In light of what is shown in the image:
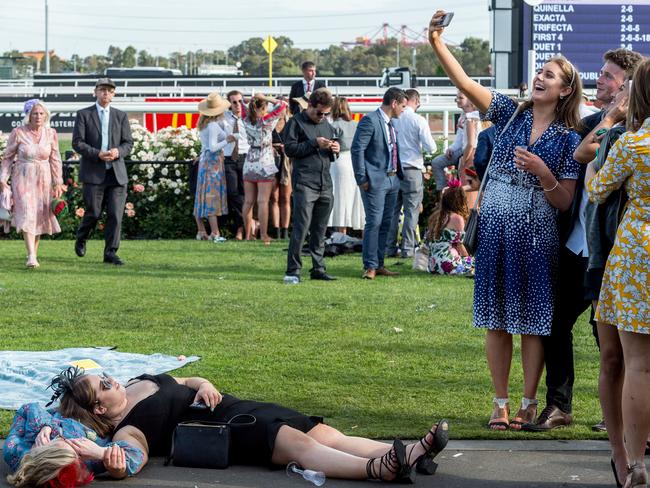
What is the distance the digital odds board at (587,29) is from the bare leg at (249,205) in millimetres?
5381

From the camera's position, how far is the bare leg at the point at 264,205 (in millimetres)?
16047

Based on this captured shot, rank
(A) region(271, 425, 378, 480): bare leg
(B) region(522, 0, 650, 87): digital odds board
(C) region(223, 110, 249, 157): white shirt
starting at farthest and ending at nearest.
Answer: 1. (B) region(522, 0, 650, 87): digital odds board
2. (C) region(223, 110, 249, 157): white shirt
3. (A) region(271, 425, 378, 480): bare leg

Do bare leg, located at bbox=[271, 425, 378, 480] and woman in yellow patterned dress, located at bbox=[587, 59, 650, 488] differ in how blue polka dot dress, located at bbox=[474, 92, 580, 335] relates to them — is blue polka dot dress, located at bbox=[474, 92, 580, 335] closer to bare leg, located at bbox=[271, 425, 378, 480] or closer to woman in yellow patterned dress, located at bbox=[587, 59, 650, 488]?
woman in yellow patterned dress, located at bbox=[587, 59, 650, 488]

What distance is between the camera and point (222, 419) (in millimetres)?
5793

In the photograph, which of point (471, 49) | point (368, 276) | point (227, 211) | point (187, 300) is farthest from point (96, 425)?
point (471, 49)

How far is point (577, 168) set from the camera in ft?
21.0

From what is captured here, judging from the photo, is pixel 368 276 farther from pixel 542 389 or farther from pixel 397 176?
pixel 542 389

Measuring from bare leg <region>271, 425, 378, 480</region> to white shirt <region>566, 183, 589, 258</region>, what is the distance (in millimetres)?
1748

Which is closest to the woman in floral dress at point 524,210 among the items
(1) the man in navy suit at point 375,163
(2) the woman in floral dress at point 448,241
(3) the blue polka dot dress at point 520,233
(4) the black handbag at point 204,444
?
(3) the blue polka dot dress at point 520,233

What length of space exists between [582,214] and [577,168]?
266 mm

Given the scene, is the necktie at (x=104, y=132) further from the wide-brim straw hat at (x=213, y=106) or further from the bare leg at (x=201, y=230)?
the bare leg at (x=201, y=230)

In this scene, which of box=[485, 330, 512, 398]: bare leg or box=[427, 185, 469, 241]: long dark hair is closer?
box=[485, 330, 512, 398]: bare leg

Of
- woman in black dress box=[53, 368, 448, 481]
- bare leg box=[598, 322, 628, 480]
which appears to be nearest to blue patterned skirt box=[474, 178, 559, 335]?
bare leg box=[598, 322, 628, 480]

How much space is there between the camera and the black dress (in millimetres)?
5672
